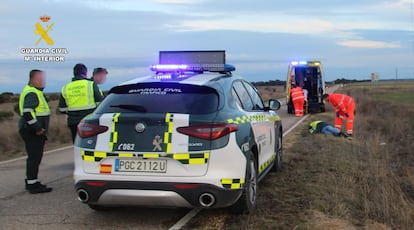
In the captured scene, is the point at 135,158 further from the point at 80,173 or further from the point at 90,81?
the point at 90,81

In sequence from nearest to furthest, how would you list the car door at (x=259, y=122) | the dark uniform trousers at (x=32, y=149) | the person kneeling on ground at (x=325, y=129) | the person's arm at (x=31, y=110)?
the car door at (x=259, y=122)
the person's arm at (x=31, y=110)
the dark uniform trousers at (x=32, y=149)
the person kneeling on ground at (x=325, y=129)

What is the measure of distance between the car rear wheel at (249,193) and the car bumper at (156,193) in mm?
334

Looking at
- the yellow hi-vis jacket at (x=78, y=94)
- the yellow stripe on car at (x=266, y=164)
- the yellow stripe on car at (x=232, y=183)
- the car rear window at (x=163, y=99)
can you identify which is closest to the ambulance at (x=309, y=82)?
the yellow stripe on car at (x=266, y=164)

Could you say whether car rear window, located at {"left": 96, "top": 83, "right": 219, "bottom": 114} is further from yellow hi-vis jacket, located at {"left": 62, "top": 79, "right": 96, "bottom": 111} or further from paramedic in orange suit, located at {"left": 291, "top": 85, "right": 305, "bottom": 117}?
paramedic in orange suit, located at {"left": 291, "top": 85, "right": 305, "bottom": 117}

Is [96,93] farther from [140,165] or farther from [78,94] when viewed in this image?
[140,165]

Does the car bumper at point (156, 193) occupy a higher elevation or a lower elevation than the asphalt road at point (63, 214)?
higher

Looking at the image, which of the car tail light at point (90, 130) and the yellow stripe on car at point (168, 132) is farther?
the car tail light at point (90, 130)

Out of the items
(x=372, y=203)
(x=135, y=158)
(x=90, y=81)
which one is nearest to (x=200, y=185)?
(x=135, y=158)

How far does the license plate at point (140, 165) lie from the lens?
5.07 meters

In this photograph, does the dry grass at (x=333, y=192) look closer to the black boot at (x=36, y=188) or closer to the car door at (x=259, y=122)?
the car door at (x=259, y=122)

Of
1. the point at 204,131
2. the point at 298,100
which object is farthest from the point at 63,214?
the point at 298,100

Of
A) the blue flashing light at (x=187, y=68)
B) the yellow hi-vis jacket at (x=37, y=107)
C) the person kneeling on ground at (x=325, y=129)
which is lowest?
the person kneeling on ground at (x=325, y=129)

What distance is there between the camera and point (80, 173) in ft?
17.4

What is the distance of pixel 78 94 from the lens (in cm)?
820
